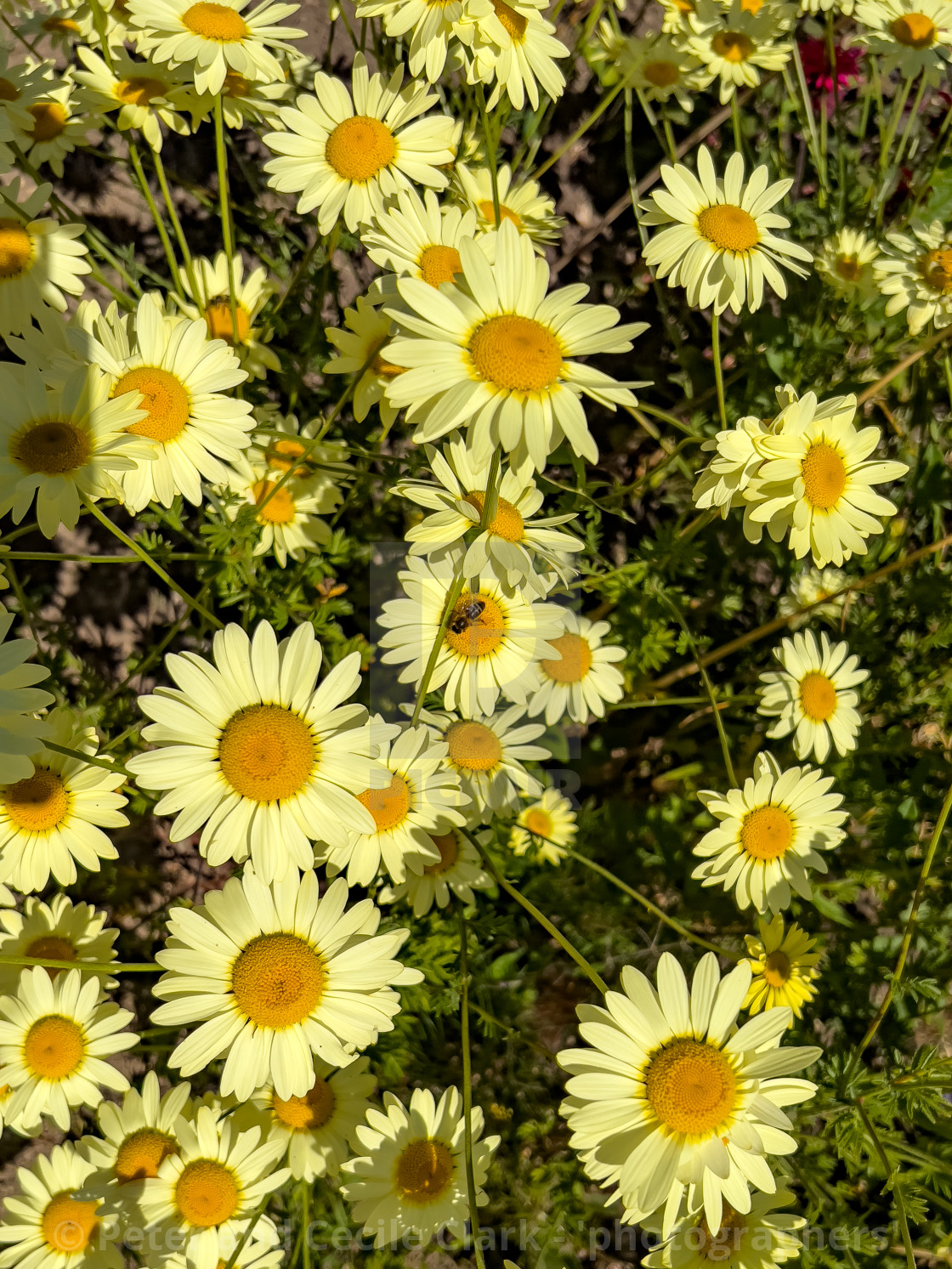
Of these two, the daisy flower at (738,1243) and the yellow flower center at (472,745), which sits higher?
the yellow flower center at (472,745)

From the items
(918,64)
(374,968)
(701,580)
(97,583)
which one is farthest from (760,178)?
(97,583)

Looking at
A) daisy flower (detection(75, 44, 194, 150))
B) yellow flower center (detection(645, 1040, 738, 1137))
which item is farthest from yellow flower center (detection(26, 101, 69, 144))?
yellow flower center (detection(645, 1040, 738, 1137))

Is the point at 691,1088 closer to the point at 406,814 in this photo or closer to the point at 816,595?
the point at 406,814

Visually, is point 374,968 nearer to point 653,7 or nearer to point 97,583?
point 97,583

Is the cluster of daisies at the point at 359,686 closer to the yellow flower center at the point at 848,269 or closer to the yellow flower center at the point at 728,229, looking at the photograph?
the yellow flower center at the point at 728,229

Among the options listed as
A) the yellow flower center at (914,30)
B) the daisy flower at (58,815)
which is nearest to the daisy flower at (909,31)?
the yellow flower center at (914,30)

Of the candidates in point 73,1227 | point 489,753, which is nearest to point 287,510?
point 489,753
